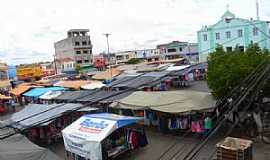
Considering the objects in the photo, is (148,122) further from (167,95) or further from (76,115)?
(76,115)

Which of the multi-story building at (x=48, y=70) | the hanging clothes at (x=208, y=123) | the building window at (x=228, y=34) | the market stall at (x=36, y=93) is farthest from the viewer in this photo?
the multi-story building at (x=48, y=70)

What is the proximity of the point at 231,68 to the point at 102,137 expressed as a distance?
21.0 ft

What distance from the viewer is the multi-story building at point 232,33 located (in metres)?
39.7

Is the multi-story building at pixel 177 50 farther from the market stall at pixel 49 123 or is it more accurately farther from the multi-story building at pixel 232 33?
the market stall at pixel 49 123

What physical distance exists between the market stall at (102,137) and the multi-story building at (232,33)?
30146mm

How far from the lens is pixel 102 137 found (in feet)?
34.0

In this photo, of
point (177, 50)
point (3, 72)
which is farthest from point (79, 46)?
point (3, 72)

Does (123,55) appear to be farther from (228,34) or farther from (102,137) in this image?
(102,137)

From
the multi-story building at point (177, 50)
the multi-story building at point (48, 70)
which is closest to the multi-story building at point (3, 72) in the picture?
the multi-story building at point (48, 70)

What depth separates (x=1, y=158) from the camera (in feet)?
27.8

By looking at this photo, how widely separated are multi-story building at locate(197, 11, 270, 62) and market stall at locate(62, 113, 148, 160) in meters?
30.1

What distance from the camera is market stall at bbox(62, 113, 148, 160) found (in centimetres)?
1048

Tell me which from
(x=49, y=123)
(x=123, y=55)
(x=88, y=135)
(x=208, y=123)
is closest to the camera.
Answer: (x=88, y=135)

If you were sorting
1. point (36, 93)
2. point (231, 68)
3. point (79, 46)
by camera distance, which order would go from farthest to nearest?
point (79, 46)
point (36, 93)
point (231, 68)
